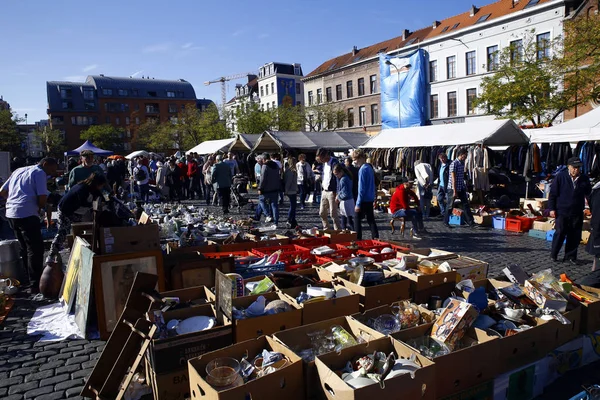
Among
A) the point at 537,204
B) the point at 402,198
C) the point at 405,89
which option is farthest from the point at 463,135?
the point at 405,89

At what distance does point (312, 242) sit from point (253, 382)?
411cm

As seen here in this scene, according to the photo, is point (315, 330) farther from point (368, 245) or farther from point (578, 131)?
point (578, 131)

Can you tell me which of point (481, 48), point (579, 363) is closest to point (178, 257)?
point (579, 363)

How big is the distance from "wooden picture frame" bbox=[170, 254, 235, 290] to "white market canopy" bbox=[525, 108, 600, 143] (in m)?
9.16

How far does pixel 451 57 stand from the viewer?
35531mm

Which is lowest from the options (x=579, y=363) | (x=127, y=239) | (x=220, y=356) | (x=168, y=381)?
(x=579, y=363)

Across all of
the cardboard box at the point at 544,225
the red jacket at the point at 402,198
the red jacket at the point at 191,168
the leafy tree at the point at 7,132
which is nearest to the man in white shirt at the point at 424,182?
the red jacket at the point at 402,198

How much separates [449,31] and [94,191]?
35867 mm

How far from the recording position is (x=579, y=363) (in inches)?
144

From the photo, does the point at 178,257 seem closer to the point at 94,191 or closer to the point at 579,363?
the point at 94,191

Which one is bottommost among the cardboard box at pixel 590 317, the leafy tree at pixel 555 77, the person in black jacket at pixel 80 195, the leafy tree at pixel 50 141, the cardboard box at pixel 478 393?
the cardboard box at pixel 478 393

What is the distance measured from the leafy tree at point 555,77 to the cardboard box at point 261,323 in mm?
17966

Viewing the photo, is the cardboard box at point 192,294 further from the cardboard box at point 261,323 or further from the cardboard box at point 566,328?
the cardboard box at point 566,328

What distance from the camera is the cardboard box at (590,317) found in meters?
3.74
